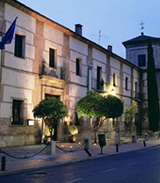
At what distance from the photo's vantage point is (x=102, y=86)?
28359 millimetres

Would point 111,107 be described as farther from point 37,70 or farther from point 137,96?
point 137,96

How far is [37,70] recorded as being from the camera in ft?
66.8

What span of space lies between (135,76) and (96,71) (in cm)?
1145

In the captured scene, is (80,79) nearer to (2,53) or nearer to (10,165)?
(2,53)

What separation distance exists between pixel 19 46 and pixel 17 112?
Answer: 4.34 m

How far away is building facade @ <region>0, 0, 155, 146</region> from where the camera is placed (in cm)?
1794

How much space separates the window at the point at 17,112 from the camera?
18.6 metres

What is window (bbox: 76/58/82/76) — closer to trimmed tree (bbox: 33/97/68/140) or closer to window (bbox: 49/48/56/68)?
window (bbox: 49/48/56/68)

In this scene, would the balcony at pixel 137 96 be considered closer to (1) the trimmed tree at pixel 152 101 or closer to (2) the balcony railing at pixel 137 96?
(2) the balcony railing at pixel 137 96

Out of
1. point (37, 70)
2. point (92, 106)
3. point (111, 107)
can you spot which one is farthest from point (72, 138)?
point (37, 70)

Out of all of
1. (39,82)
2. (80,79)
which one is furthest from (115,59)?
(39,82)

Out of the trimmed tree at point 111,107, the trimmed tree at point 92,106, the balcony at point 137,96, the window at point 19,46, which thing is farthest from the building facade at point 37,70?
the balcony at point 137,96

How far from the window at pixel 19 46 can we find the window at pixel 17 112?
3095 mm

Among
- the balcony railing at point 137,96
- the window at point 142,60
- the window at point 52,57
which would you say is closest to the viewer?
the window at point 52,57
